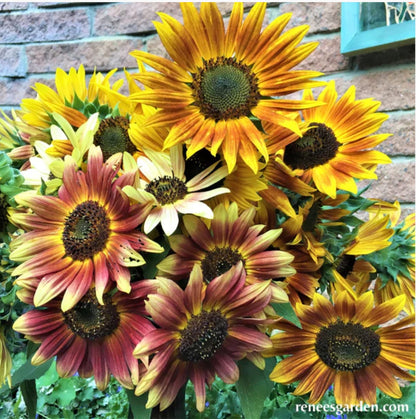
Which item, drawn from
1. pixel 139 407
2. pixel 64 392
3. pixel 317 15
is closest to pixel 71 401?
pixel 64 392

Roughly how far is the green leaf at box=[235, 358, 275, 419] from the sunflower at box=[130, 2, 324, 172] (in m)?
0.17

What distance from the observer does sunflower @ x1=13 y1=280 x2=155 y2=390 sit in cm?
36

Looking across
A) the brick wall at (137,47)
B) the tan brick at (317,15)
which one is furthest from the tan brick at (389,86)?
the tan brick at (317,15)

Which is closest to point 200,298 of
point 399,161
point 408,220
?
point 408,220

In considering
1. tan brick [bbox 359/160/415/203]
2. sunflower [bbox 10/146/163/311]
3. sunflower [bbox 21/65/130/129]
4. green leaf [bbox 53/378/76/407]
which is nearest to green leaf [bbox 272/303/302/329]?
sunflower [bbox 10/146/163/311]

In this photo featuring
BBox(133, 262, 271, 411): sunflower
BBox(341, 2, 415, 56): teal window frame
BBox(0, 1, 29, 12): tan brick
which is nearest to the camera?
BBox(133, 262, 271, 411): sunflower

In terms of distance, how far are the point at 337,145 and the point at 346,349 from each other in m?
0.18

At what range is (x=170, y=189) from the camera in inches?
15.0

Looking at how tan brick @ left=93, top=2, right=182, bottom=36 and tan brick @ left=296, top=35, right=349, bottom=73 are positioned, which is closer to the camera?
tan brick @ left=296, top=35, right=349, bottom=73

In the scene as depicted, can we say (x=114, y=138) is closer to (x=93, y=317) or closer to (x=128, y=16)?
(x=93, y=317)

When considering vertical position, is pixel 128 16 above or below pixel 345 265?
above

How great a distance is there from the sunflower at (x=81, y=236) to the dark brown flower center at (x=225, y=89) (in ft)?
0.27

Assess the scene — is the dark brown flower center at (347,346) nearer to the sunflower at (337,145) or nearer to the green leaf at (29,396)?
the sunflower at (337,145)

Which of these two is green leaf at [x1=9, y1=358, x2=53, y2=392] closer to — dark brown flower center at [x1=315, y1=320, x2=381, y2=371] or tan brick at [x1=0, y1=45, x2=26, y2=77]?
dark brown flower center at [x1=315, y1=320, x2=381, y2=371]
